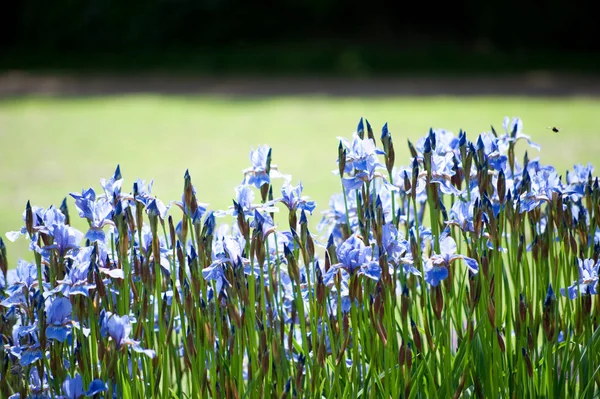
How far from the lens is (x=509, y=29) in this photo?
661 inches

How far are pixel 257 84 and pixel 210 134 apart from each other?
4546mm

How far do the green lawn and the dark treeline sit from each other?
4331 mm

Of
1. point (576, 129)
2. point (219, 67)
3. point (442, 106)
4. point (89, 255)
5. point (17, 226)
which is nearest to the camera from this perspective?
point (89, 255)

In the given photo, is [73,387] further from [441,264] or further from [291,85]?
[291,85]

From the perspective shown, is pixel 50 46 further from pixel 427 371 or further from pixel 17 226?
pixel 427 371

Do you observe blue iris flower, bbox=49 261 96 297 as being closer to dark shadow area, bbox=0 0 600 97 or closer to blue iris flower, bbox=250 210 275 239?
blue iris flower, bbox=250 210 275 239

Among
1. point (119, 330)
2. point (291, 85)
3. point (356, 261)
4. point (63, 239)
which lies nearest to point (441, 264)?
point (356, 261)

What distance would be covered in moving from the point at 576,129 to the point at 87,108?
724 cm

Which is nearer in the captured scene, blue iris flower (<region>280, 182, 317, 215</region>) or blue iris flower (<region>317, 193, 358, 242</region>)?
blue iris flower (<region>280, 182, 317, 215</region>)

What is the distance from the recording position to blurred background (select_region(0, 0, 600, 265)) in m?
8.71

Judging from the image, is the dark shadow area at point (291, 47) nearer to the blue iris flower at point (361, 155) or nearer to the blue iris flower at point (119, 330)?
the blue iris flower at point (361, 155)

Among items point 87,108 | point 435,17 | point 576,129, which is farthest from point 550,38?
point 87,108

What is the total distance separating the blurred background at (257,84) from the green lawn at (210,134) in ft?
0.11

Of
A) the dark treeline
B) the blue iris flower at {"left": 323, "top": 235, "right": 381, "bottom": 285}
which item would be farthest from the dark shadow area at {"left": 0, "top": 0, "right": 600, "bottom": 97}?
the blue iris flower at {"left": 323, "top": 235, "right": 381, "bottom": 285}
